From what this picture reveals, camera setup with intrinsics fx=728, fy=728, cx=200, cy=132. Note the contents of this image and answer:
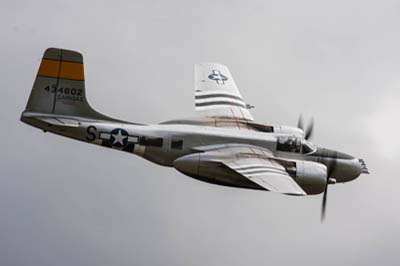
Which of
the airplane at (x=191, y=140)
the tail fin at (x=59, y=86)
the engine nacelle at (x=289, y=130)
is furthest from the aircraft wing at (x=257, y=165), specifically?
the tail fin at (x=59, y=86)

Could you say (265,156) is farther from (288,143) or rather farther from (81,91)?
(81,91)

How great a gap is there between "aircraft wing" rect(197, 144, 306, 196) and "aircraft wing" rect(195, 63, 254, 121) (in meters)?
5.16

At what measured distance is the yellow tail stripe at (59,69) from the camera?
3669 cm

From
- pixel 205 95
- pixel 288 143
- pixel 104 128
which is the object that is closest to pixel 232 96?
pixel 205 95

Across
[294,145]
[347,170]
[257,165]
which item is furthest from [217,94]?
[257,165]

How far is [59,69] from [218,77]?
40.8ft

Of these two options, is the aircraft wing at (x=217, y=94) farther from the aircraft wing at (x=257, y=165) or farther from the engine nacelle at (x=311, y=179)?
the engine nacelle at (x=311, y=179)

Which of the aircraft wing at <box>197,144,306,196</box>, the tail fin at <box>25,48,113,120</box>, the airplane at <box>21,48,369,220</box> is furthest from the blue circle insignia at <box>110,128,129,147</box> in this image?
the aircraft wing at <box>197,144,306,196</box>

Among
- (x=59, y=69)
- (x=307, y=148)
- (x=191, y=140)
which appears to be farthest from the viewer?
(x=307, y=148)

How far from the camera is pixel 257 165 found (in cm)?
3506

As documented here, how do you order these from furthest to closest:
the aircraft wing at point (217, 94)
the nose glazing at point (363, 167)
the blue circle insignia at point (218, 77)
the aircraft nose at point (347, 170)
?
the blue circle insignia at point (218, 77), the aircraft wing at point (217, 94), the nose glazing at point (363, 167), the aircraft nose at point (347, 170)

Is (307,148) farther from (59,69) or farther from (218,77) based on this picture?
(59,69)

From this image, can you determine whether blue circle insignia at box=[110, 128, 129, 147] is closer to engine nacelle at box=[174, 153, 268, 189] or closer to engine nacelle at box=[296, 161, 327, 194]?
engine nacelle at box=[174, 153, 268, 189]

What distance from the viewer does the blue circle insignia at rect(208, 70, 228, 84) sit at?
150ft
